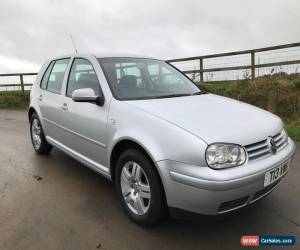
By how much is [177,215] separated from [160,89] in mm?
1626

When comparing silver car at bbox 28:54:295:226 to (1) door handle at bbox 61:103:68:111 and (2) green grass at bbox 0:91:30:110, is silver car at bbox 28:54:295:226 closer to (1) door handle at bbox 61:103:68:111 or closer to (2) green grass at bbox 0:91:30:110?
(1) door handle at bbox 61:103:68:111

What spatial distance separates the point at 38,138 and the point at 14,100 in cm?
1078

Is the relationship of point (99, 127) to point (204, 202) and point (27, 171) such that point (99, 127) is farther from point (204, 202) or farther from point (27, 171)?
point (27, 171)

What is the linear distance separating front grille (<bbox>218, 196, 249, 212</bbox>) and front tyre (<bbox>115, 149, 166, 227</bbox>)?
0.50 metres

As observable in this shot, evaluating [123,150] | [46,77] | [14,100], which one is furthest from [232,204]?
[14,100]

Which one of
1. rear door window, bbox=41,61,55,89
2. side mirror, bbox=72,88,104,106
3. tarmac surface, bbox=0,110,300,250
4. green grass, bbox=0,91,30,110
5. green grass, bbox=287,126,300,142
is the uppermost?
rear door window, bbox=41,61,55,89

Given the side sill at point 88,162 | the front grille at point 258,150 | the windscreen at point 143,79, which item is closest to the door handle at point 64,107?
the side sill at point 88,162

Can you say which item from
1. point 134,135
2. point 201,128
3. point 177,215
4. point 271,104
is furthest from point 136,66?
point 271,104

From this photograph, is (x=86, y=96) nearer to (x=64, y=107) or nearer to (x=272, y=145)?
(x=64, y=107)

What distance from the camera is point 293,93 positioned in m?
8.07

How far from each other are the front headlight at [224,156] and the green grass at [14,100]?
43.8 feet

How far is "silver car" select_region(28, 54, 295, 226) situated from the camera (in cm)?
252

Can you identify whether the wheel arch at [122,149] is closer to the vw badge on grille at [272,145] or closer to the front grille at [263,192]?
the front grille at [263,192]

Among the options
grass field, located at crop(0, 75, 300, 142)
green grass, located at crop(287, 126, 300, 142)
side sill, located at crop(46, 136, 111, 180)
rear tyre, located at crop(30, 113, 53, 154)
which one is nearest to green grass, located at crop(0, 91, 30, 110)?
grass field, located at crop(0, 75, 300, 142)
